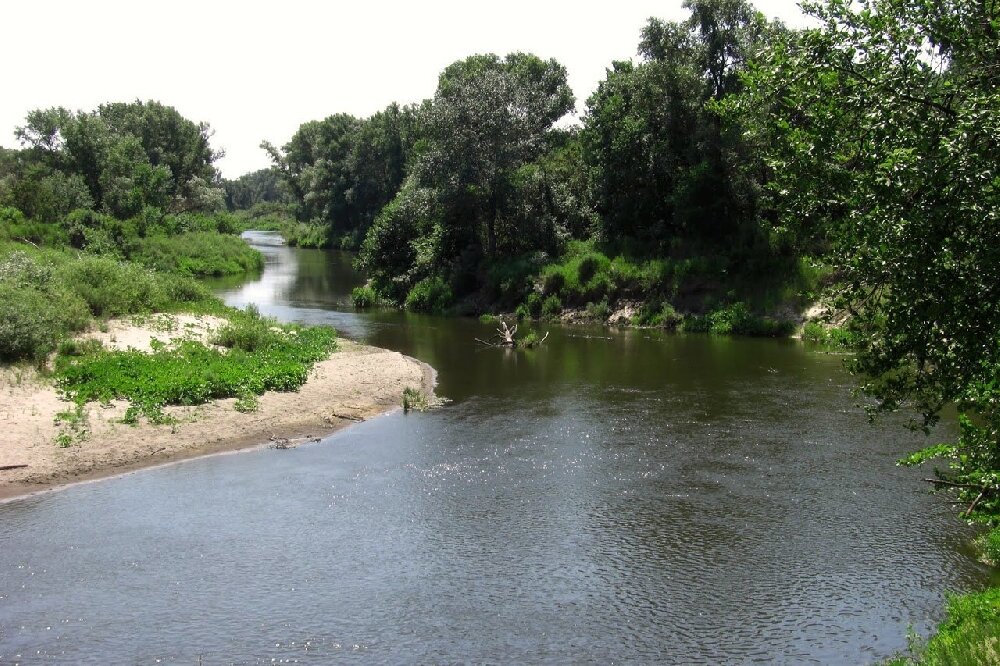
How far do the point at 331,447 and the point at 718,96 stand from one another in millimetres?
33830

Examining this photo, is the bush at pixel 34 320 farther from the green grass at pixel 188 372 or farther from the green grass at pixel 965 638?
the green grass at pixel 965 638

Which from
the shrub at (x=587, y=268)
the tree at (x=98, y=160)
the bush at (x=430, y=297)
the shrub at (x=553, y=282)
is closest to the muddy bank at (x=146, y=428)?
the shrub at (x=553, y=282)

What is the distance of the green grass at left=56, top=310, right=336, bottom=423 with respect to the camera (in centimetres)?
2439

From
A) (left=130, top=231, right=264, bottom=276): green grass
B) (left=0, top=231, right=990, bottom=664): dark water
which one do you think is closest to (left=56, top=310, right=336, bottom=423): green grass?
(left=0, top=231, right=990, bottom=664): dark water

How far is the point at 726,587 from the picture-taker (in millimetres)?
15023

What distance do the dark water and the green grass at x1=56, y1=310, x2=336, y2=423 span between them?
3746 mm

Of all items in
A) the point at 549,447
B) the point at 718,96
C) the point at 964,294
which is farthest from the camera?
the point at 718,96

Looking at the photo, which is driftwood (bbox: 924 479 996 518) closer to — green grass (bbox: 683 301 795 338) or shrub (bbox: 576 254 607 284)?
green grass (bbox: 683 301 795 338)

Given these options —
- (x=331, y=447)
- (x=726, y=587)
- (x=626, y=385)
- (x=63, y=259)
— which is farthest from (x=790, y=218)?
(x=63, y=259)

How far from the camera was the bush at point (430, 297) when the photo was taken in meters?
52.3

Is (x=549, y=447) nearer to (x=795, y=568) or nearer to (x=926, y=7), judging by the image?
(x=795, y=568)

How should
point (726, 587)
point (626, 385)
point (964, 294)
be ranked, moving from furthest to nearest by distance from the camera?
1. point (626, 385)
2. point (726, 587)
3. point (964, 294)

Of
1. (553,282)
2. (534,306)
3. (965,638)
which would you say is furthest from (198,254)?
(965,638)

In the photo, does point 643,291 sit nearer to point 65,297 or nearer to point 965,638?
point 65,297
